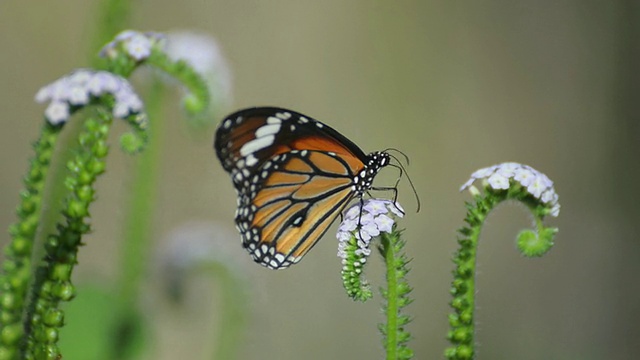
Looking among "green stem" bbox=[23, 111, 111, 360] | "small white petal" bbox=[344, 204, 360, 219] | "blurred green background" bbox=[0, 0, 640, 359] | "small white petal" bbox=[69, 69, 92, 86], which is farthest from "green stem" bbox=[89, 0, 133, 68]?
"blurred green background" bbox=[0, 0, 640, 359]

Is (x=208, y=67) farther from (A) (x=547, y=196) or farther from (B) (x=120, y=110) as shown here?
(A) (x=547, y=196)

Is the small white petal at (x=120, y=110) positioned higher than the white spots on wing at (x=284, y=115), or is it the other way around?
the white spots on wing at (x=284, y=115)

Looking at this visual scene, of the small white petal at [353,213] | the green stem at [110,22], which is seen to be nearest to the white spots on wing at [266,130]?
the green stem at [110,22]

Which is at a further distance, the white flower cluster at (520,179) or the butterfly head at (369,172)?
the butterfly head at (369,172)

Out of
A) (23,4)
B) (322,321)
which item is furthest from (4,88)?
(322,321)

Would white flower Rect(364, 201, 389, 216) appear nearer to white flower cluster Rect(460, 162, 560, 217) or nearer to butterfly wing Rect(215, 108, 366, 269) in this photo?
white flower cluster Rect(460, 162, 560, 217)

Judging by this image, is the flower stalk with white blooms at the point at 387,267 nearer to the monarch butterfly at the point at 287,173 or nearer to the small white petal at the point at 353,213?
the small white petal at the point at 353,213
